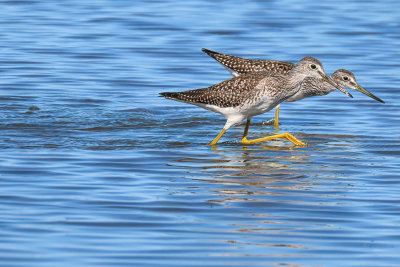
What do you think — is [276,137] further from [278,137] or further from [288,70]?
[288,70]

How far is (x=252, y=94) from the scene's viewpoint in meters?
12.8

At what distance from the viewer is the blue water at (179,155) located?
8000mm

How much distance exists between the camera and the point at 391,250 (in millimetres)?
7973

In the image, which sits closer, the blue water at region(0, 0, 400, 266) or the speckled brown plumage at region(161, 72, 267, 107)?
the blue water at region(0, 0, 400, 266)

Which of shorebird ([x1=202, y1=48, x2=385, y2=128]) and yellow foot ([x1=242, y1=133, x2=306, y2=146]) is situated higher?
shorebird ([x1=202, y1=48, x2=385, y2=128])

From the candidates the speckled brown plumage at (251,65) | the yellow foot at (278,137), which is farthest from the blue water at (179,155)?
the speckled brown plumage at (251,65)

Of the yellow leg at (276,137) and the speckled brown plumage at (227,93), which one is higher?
the speckled brown plumage at (227,93)

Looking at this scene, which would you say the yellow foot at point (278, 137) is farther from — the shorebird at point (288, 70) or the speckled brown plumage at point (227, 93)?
the shorebird at point (288, 70)

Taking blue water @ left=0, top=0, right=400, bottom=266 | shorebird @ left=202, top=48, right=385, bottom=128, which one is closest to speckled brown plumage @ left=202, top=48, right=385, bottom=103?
shorebird @ left=202, top=48, right=385, bottom=128

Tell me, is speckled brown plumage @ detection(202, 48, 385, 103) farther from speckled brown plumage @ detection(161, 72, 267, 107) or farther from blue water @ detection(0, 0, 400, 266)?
speckled brown plumage @ detection(161, 72, 267, 107)

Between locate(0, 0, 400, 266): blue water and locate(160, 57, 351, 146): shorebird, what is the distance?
0.45 m

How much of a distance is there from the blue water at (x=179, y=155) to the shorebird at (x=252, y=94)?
1.47ft

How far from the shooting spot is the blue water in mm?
8000

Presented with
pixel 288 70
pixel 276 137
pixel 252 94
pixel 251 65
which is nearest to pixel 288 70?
pixel 288 70
